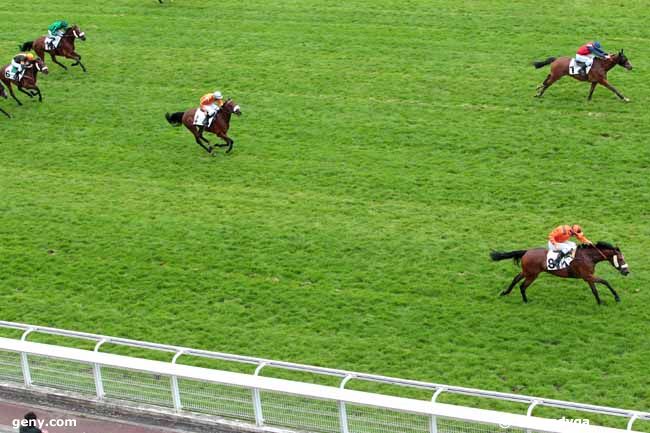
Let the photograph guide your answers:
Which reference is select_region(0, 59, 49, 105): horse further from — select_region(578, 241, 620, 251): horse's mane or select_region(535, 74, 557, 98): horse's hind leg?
select_region(578, 241, 620, 251): horse's mane

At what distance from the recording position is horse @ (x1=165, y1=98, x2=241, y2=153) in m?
16.4

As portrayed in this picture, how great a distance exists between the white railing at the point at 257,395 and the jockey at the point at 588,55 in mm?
8985

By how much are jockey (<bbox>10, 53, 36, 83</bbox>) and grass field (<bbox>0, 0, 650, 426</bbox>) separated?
2.54 feet

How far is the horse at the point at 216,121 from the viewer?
647 inches

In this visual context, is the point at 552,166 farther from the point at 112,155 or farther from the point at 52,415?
the point at 52,415

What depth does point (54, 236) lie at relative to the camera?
1488 cm

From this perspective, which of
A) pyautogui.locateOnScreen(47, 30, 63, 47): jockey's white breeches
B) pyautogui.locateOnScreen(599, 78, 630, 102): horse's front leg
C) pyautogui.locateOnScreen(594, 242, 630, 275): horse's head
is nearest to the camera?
pyautogui.locateOnScreen(594, 242, 630, 275): horse's head

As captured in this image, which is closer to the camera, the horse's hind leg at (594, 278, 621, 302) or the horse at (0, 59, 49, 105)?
the horse's hind leg at (594, 278, 621, 302)

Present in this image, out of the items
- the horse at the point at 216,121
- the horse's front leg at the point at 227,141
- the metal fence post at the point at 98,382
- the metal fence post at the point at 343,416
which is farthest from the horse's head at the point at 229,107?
the metal fence post at the point at 343,416

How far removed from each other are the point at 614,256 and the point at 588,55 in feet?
20.9

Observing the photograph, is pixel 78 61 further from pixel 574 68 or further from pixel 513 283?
pixel 513 283

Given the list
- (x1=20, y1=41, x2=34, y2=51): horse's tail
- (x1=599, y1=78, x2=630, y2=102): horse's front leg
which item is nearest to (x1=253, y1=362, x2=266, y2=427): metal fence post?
(x1=599, y1=78, x2=630, y2=102): horse's front leg

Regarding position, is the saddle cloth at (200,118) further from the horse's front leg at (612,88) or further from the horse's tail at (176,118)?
the horse's front leg at (612,88)

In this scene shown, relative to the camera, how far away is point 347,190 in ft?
51.5
